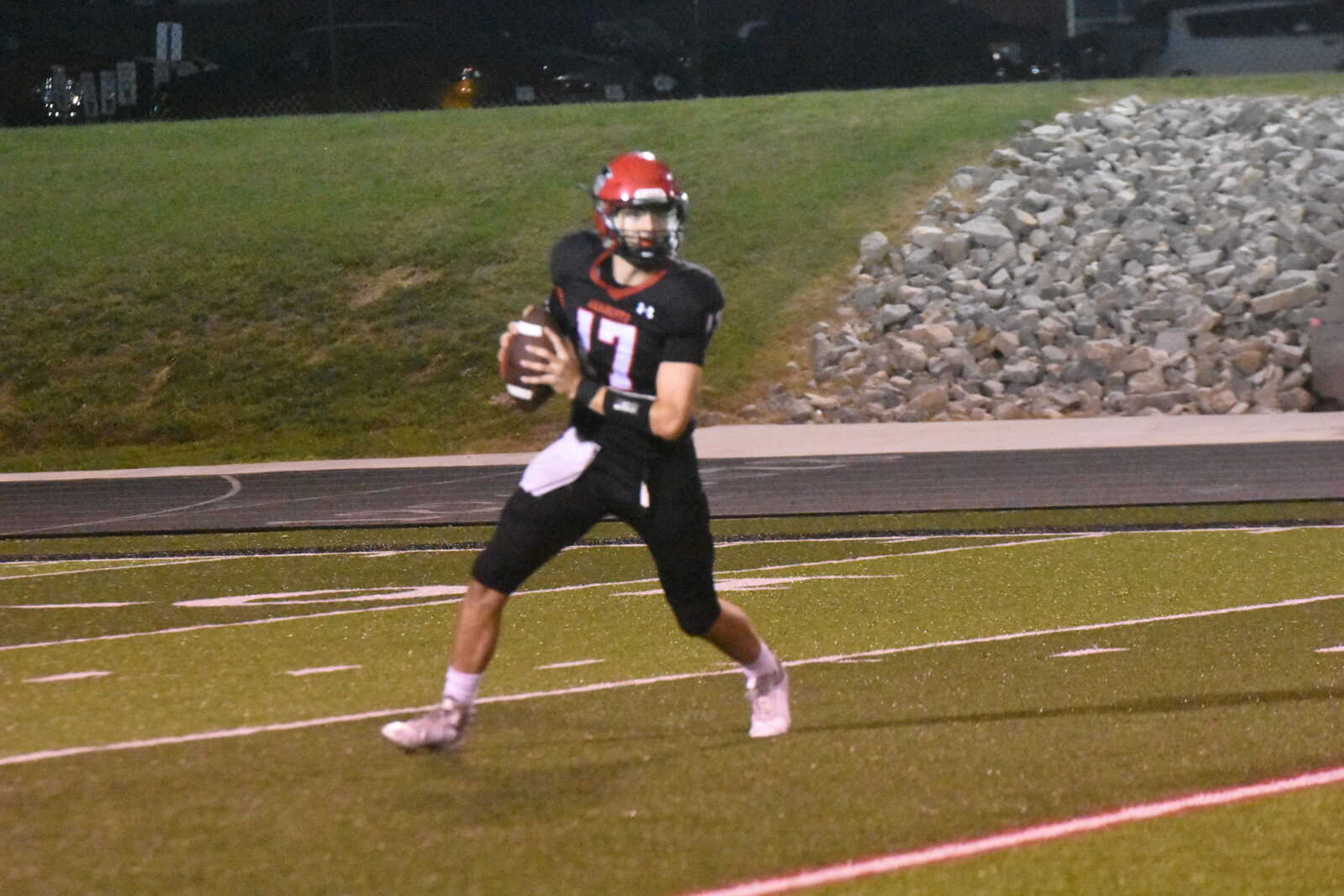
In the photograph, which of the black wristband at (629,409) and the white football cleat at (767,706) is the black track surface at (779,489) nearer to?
the white football cleat at (767,706)

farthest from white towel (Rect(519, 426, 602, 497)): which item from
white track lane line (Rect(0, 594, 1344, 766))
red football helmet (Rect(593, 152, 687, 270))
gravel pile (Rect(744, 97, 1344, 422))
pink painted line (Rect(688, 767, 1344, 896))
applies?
gravel pile (Rect(744, 97, 1344, 422))

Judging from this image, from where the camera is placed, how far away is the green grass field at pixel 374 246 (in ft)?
68.4

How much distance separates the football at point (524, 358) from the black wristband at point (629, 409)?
169 mm

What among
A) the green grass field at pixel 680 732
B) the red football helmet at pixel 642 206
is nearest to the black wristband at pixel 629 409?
the red football helmet at pixel 642 206

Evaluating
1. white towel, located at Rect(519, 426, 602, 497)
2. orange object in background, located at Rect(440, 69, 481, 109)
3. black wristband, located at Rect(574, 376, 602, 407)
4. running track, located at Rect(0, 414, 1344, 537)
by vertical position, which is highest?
orange object in background, located at Rect(440, 69, 481, 109)

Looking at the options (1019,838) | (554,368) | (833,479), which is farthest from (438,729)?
(833,479)

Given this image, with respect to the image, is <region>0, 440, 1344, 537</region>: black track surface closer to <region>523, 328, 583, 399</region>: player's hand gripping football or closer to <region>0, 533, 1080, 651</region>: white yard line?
<region>0, 533, 1080, 651</region>: white yard line

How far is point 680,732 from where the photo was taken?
643 cm

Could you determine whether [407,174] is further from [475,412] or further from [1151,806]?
[1151,806]

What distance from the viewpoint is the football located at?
5.81 meters

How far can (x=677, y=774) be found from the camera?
580 centimetres

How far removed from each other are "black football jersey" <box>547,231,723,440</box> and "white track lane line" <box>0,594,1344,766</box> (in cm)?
151

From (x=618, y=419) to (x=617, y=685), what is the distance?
1.77 meters

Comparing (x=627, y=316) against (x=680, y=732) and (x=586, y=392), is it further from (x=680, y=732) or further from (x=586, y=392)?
(x=680, y=732)
